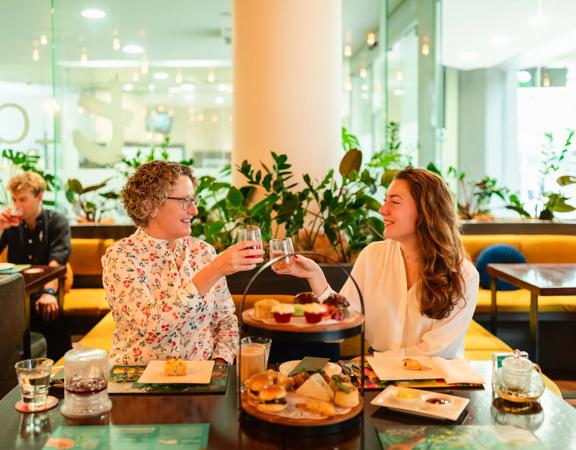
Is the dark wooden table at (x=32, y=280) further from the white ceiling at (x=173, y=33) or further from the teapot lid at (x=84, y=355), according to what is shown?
the white ceiling at (x=173, y=33)

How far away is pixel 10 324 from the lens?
123 inches

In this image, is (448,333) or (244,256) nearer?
(244,256)

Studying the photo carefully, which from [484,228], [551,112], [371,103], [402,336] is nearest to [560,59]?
[551,112]

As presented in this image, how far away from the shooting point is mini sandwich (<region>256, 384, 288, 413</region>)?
5.26ft

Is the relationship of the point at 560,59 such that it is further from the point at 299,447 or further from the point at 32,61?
the point at 299,447

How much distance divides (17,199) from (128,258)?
305 centimetres

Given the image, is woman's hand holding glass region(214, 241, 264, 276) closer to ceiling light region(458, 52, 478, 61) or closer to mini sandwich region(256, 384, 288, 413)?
mini sandwich region(256, 384, 288, 413)

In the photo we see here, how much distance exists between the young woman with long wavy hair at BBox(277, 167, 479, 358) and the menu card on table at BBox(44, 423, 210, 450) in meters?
0.84

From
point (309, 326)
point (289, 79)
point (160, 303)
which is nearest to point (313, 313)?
point (309, 326)

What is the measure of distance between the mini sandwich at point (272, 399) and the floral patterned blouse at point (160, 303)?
1.75 ft

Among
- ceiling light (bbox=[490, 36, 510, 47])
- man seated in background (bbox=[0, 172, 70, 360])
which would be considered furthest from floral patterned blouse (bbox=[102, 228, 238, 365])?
ceiling light (bbox=[490, 36, 510, 47])

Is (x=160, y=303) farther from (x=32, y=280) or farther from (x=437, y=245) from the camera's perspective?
(x=32, y=280)

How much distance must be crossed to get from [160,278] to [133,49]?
663 centimetres

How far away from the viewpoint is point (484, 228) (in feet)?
19.5
